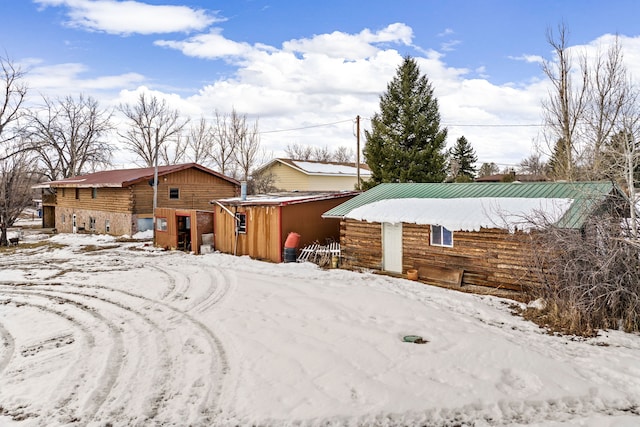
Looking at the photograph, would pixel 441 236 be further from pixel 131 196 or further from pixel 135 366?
pixel 131 196

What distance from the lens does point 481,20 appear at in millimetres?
16094

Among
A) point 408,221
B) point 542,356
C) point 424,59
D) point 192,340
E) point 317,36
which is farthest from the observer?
point 424,59

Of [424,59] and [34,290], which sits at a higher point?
[424,59]

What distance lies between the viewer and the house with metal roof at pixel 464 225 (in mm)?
10750

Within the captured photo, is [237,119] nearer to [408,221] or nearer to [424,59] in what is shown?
[424,59]

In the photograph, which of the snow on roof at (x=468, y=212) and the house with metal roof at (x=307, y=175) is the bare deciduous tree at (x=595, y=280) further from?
the house with metal roof at (x=307, y=175)

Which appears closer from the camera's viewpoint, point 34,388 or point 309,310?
point 34,388

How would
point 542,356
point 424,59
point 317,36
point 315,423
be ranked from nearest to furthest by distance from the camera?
point 315,423 < point 542,356 < point 317,36 < point 424,59

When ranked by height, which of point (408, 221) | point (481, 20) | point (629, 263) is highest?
point (481, 20)

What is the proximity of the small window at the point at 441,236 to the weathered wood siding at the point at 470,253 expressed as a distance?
134 mm

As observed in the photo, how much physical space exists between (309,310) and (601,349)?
5896mm

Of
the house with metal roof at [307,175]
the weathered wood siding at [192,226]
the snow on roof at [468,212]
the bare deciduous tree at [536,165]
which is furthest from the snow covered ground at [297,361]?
the house with metal roof at [307,175]

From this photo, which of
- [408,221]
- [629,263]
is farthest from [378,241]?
[629,263]

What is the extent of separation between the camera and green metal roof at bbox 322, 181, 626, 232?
1016 cm
